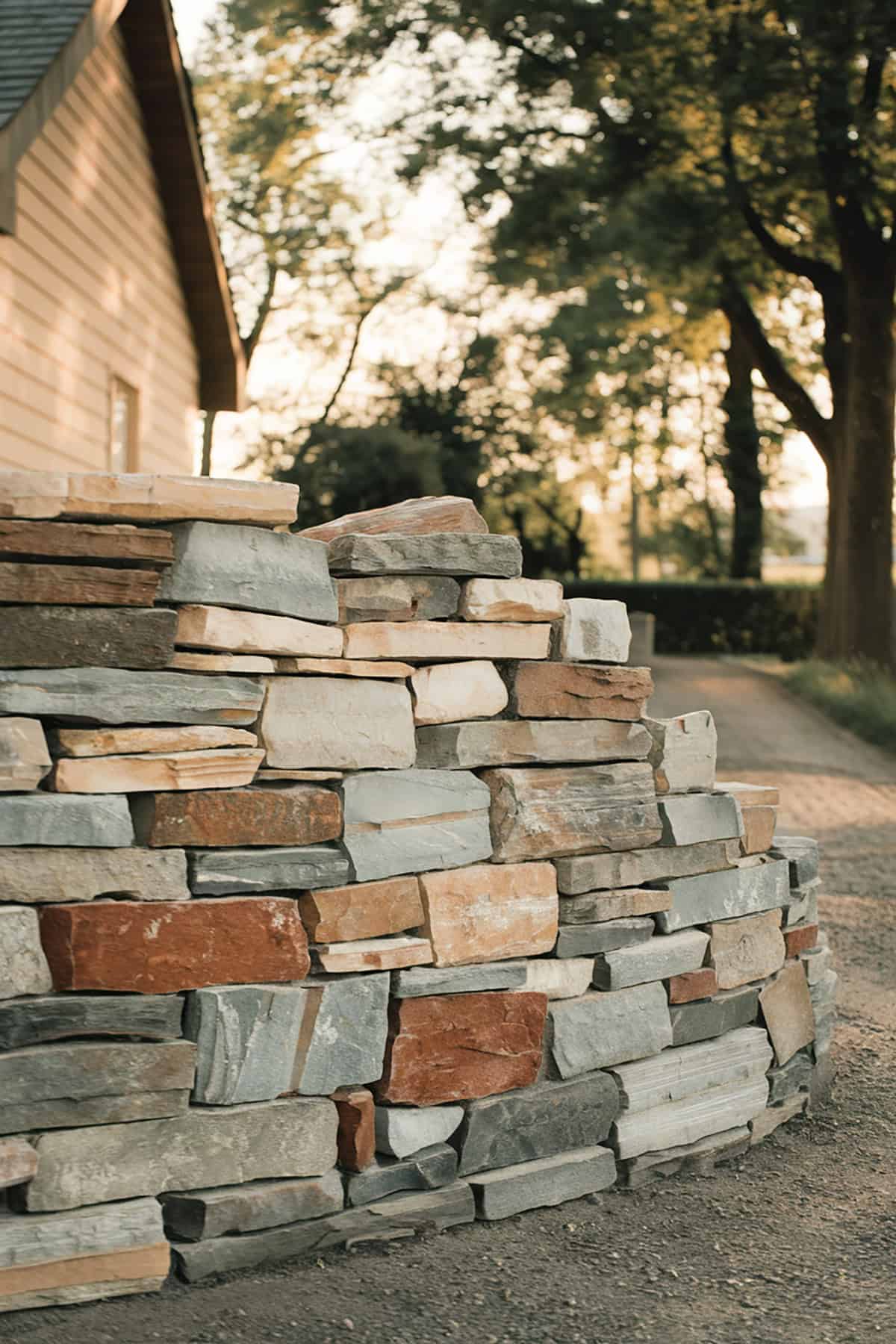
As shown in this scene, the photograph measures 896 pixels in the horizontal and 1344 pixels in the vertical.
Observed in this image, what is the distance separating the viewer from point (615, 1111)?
4.09 metres

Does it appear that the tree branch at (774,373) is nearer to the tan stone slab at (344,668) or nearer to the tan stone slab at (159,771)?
the tan stone slab at (344,668)

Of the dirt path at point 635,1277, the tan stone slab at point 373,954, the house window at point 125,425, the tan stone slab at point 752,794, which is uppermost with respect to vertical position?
the house window at point 125,425

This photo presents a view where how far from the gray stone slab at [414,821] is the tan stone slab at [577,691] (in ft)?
0.95

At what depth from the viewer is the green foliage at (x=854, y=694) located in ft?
54.1

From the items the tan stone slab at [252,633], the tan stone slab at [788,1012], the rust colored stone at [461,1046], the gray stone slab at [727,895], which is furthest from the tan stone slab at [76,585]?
the tan stone slab at [788,1012]

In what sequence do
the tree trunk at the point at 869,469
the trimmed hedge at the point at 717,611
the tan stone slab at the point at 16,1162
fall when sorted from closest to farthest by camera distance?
1. the tan stone slab at the point at 16,1162
2. the tree trunk at the point at 869,469
3. the trimmed hedge at the point at 717,611

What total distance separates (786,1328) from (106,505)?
2491 millimetres

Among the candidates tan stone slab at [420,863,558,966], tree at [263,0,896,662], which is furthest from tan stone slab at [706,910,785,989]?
tree at [263,0,896,662]

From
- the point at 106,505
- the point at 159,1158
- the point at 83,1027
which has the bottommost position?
the point at 159,1158

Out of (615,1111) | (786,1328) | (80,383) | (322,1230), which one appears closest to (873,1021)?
(615,1111)

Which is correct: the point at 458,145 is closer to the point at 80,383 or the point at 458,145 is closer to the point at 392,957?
the point at 80,383

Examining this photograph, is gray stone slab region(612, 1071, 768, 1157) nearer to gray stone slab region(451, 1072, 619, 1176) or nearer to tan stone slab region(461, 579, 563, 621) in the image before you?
gray stone slab region(451, 1072, 619, 1176)

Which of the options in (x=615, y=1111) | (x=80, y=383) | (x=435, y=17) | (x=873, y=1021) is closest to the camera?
(x=615, y=1111)

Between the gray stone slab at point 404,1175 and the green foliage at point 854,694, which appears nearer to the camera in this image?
the gray stone slab at point 404,1175
